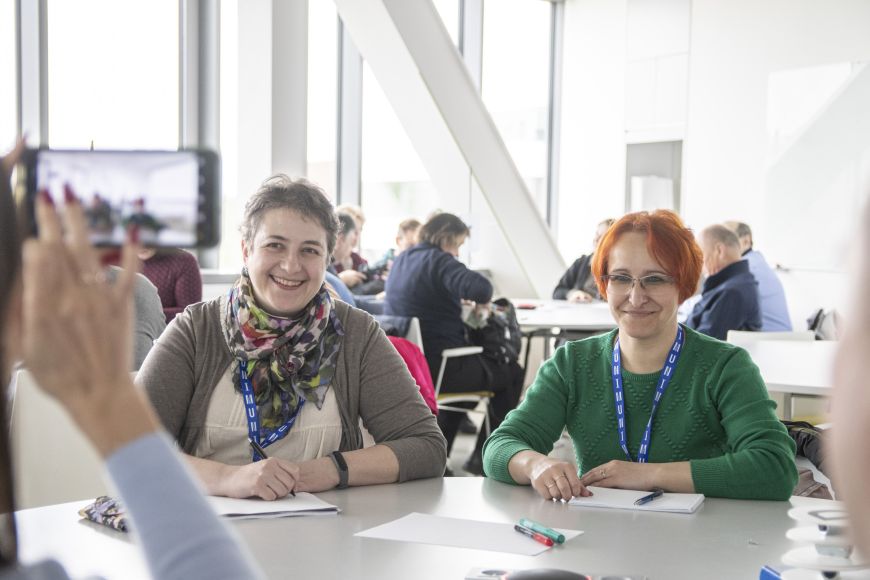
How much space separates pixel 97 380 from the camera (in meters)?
0.62

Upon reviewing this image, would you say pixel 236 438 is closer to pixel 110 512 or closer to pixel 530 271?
pixel 110 512

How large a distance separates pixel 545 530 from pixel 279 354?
81 centimetres

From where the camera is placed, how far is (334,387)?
217cm

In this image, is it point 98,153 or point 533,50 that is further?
point 533,50

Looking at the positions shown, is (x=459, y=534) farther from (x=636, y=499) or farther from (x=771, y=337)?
(x=771, y=337)

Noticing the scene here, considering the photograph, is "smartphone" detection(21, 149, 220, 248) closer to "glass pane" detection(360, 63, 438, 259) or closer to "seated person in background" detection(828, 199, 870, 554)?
"seated person in background" detection(828, 199, 870, 554)

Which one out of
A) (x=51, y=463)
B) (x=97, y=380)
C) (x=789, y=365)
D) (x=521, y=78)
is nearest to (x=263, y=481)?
(x=51, y=463)

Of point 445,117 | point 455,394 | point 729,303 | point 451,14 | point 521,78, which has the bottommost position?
point 455,394

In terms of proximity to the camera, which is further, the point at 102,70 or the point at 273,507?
the point at 102,70

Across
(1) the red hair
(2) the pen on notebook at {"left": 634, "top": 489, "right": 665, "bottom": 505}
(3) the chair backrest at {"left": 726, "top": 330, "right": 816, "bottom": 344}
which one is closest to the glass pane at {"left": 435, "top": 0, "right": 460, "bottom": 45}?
(3) the chair backrest at {"left": 726, "top": 330, "right": 816, "bottom": 344}

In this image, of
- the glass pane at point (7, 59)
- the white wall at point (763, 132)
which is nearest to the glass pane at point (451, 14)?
the white wall at point (763, 132)

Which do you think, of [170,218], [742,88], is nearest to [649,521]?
[170,218]

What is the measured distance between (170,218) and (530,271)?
7169 millimetres

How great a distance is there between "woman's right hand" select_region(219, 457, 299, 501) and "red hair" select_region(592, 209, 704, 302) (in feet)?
3.33
